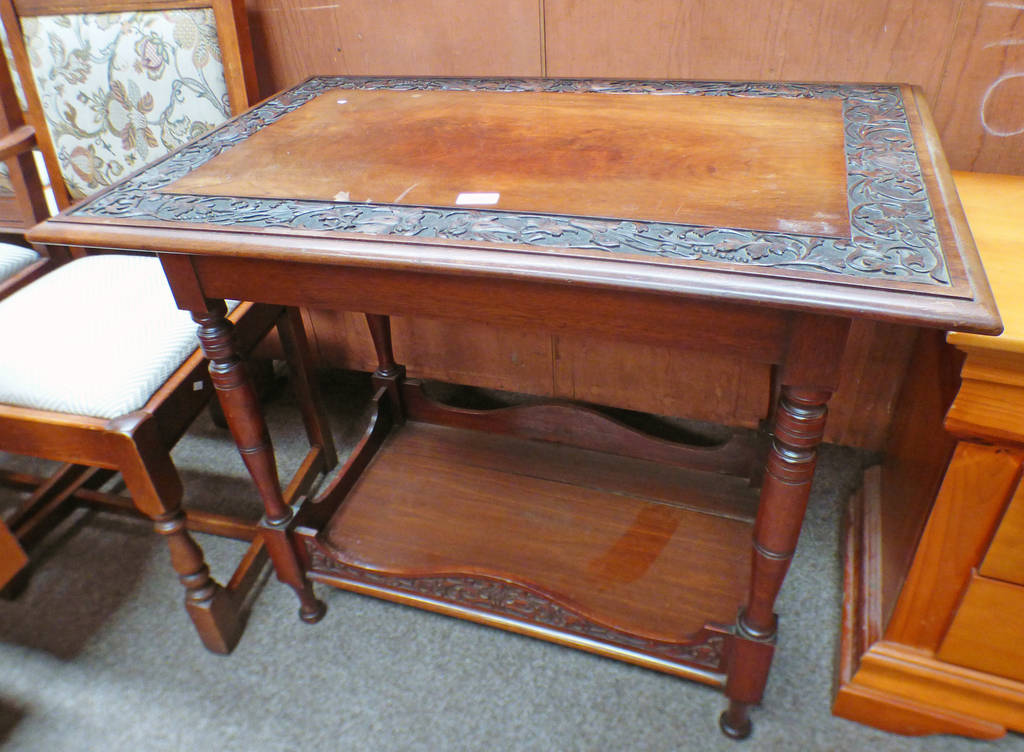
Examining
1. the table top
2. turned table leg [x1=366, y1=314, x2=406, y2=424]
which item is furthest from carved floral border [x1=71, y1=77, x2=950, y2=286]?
turned table leg [x1=366, y1=314, x2=406, y2=424]

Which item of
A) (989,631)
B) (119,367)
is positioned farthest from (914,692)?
(119,367)

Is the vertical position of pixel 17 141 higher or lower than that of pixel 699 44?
lower

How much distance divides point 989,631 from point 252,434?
1130 mm

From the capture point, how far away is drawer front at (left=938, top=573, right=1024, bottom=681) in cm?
97

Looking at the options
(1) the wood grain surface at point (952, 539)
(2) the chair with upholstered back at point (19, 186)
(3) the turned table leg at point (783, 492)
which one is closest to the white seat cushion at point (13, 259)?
(2) the chair with upholstered back at point (19, 186)

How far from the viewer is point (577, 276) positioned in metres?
0.71

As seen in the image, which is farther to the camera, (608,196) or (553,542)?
(553,542)

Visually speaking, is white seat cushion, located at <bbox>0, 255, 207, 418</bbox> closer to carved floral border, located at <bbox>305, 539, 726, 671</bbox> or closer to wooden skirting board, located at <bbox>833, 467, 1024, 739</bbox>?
carved floral border, located at <bbox>305, 539, 726, 671</bbox>

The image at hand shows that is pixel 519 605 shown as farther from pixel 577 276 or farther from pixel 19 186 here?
pixel 19 186

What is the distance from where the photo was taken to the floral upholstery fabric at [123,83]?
133cm

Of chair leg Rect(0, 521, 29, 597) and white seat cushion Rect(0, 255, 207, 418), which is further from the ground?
white seat cushion Rect(0, 255, 207, 418)

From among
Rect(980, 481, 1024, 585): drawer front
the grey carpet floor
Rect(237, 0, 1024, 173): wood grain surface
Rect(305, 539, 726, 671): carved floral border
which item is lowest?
the grey carpet floor

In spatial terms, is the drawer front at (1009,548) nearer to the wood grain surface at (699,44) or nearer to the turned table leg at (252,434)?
the wood grain surface at (699,44)

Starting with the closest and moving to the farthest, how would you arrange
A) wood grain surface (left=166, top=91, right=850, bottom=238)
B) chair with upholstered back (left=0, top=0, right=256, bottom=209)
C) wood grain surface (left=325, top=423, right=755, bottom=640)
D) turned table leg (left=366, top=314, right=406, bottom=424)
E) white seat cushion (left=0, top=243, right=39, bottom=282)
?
1. wood grain surface (left=166, top=91, right=850, bottom=238)
2. wood grain surface (left=325, top=423, right=755, bottom=640)
3. chair with upholstered back (left=0, top=0, right=256, bottom=209)
4. white seat cushion (left=0, top=243, right=39, bottom=282)
5. turned table leg (left=366, top=314, right=406, bottom=424)
